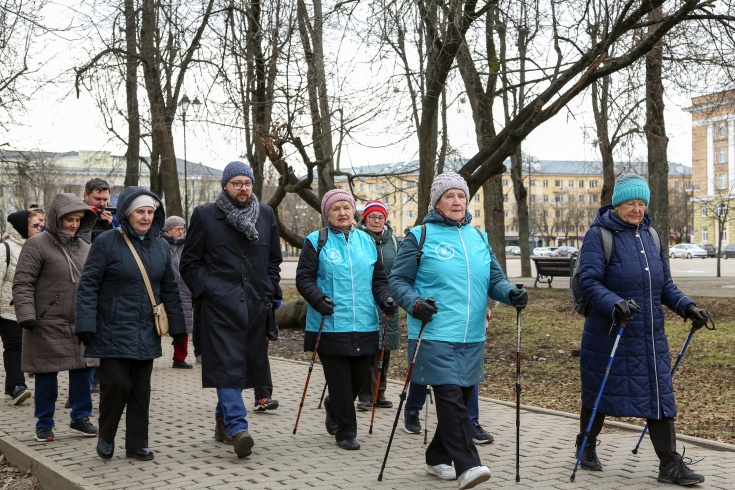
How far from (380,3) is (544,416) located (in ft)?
19.0

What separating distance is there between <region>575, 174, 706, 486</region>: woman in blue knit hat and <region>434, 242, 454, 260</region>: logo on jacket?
2.89ft

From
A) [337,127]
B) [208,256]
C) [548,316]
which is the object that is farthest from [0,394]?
[548,316]

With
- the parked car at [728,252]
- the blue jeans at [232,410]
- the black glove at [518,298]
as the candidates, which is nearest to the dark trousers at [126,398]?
the blue jeans at [232,410]

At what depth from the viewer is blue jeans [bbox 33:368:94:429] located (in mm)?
7188

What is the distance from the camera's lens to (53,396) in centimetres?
724

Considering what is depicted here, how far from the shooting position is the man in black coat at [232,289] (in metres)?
6.35

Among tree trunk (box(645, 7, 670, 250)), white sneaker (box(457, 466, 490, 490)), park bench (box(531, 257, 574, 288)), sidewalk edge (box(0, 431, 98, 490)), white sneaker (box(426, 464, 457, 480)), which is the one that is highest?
tree trunk (box(645, 7, 670, 250))

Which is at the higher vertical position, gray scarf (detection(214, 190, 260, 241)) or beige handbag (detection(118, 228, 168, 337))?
gray scarf (detection(214, 190, 260, 241))

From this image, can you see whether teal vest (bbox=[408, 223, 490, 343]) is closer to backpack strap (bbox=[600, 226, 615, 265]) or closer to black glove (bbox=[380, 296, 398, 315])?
black glove (bbox=[380, 296, 398, 315])

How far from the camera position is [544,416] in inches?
314

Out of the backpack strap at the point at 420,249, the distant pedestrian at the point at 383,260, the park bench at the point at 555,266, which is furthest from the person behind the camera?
the park bench at the point at 555,266

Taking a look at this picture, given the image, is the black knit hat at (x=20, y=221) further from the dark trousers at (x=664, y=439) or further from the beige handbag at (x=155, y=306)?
the dark trousers at (x=664, y=439)

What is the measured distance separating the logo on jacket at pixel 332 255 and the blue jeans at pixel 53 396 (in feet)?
7.29

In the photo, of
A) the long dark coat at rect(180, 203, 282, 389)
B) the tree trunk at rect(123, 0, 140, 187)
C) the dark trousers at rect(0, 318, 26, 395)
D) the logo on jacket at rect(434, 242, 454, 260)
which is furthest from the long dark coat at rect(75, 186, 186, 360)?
the tree trunk at rect(123, 0, 140, 187)
